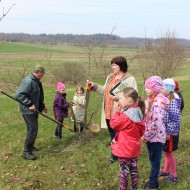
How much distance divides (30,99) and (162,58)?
20.6m

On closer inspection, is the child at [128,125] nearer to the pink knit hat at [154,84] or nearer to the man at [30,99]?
the pink knit hat at [154,84]

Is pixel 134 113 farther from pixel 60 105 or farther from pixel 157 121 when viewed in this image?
pixel 60 105

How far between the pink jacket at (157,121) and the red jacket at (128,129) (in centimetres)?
21

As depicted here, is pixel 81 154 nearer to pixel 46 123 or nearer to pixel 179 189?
pixel 179 189

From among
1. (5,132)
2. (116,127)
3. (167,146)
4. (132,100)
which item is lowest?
(5,132)

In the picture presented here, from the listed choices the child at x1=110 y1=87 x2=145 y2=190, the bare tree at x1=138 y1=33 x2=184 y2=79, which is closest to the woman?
the child at x1=110 y1=87 x2=145 y2=190

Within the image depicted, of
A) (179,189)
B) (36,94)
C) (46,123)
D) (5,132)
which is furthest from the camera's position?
(46,123)

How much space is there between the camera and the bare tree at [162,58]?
23.0 meters

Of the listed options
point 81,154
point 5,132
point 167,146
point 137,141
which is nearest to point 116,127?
point 137,141

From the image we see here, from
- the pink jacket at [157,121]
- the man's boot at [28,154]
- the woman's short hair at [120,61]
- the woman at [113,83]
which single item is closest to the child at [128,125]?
the pink jacket at [157,121]

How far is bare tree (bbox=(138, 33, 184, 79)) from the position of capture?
23047 millimetres

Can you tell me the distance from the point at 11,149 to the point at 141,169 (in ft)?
11.5

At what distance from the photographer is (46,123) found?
10.6 meters

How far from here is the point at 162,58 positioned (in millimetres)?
25719
